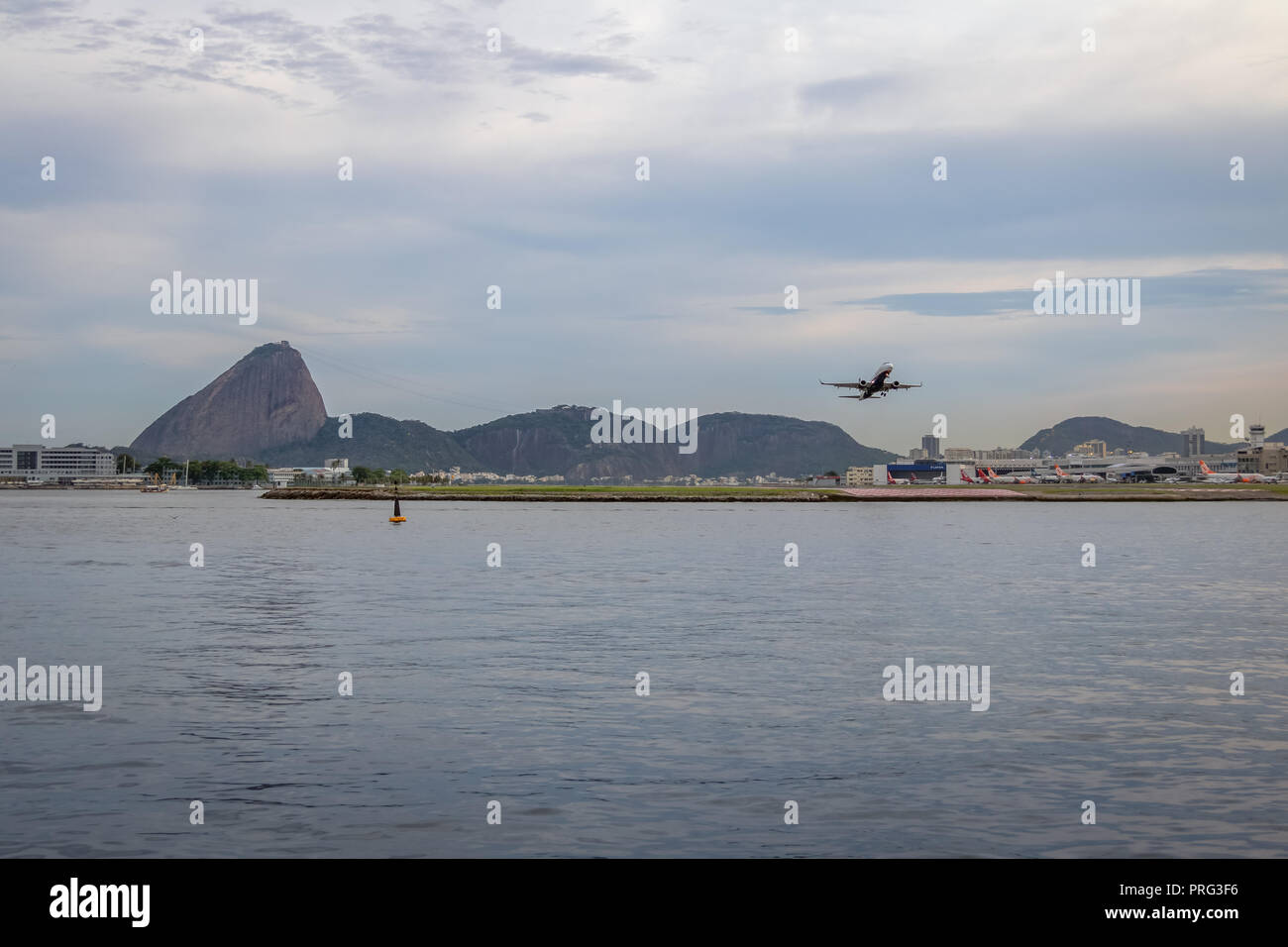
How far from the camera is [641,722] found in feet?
67.1

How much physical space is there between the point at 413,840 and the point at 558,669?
13226 millimetres

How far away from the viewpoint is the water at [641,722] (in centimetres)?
1384

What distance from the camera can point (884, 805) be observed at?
14945mm

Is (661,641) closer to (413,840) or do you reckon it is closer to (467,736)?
(467,736)

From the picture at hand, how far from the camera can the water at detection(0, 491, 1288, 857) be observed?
545 inches

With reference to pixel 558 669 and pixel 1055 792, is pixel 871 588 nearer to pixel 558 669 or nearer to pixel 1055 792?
pixel 558 669

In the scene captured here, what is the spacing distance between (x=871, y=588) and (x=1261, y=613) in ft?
48.8

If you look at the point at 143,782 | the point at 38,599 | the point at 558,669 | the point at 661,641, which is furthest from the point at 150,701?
the point at 38,599
